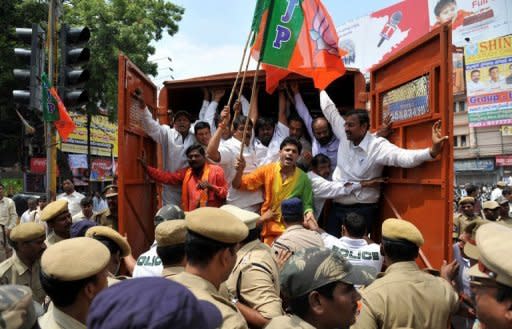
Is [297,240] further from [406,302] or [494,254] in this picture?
[494,254]

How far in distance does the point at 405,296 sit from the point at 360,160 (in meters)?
2.34

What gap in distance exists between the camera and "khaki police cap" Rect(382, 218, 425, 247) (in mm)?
2527

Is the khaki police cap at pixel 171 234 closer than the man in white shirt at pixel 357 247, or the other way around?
the khaki police cap at pixel 171 234

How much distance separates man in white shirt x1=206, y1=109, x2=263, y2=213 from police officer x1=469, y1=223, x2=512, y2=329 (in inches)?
128

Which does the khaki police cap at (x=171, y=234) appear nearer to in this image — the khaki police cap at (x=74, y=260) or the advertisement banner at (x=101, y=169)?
the khaki police cap at (x=74, y=260)

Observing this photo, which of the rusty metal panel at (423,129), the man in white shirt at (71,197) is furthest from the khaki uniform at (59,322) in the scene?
the man in white shirt at (71,197)

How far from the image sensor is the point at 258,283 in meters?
2.40

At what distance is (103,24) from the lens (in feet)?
49.8

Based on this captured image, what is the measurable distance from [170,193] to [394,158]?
2.53 m

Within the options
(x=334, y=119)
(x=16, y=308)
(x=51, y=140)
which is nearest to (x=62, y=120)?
(x=51, y=140)

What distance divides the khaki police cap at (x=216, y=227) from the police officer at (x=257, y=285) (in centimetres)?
53

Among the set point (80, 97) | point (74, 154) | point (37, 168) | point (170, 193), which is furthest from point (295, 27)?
point (74, 154)

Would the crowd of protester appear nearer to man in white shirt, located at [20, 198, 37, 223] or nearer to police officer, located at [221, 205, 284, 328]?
police officer, located at [221, 205, 284, 328]

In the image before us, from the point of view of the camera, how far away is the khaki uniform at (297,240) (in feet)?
10.1
